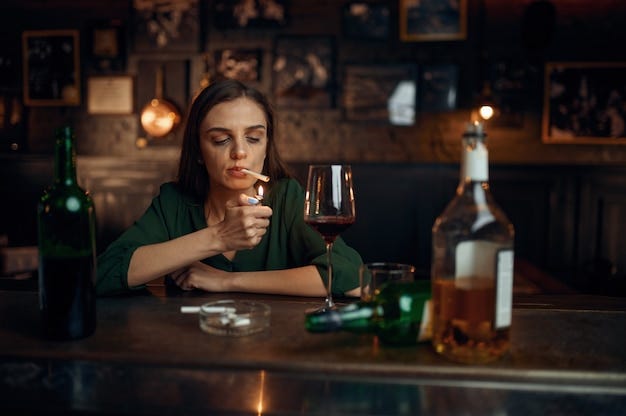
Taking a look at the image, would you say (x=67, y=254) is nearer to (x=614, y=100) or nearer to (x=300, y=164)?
(x=300, y=164)

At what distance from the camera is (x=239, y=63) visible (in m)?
4.45

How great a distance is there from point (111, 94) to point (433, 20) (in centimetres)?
258

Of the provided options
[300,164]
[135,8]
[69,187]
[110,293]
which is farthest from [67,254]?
[135,8]

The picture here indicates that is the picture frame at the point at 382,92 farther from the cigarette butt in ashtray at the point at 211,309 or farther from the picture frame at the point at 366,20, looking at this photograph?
the cigarette butt in ashtray at the point at 211,309

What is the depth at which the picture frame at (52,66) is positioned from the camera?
464 centimetres

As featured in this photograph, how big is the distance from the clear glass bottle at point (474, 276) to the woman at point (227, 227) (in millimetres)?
603

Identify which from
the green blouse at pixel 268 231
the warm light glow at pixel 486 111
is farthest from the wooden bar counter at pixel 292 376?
the warm light glow at pixel 486 111

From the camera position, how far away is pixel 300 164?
4.40 metres

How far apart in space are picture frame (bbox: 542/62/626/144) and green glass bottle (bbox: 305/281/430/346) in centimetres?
371

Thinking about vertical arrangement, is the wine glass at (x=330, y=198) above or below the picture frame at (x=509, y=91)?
below

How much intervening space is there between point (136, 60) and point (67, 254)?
13.1ft

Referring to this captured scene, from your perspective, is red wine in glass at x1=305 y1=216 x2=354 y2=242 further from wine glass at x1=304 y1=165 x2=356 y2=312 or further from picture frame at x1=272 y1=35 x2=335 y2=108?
picture frame at x1=272 y1=35 x2=335 y2=108

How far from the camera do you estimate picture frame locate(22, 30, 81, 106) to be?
4637mm

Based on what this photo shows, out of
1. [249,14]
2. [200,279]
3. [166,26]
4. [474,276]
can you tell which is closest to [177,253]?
[200,279]
